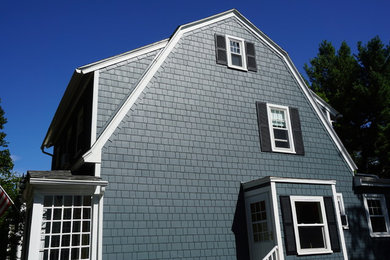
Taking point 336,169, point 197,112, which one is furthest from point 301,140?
point 197,112

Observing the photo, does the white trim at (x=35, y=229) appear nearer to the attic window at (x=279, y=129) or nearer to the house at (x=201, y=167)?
the house at (x=201, y=167)

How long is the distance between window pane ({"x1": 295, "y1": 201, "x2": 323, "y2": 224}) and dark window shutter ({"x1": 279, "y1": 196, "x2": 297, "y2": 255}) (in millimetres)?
→ 1374

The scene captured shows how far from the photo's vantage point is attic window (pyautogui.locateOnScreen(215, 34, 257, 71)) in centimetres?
1177

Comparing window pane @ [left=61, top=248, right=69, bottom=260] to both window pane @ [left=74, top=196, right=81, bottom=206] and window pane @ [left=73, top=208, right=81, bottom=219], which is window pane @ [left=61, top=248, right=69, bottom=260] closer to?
window pane @ [left=73, top=208, right=81, bottom=219]

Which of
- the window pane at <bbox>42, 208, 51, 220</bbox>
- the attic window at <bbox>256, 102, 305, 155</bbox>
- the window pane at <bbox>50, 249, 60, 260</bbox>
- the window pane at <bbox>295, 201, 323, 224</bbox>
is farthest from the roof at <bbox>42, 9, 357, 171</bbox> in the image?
the window pane at <bbox>295, 201, 323, 224</bbox>

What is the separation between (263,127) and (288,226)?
3.52m

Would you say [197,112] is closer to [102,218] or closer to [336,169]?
[102,218]

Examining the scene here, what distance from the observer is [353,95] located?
26.2 meters

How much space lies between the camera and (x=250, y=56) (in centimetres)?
1228

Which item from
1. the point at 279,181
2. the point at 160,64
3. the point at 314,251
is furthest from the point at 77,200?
the point at 314,251

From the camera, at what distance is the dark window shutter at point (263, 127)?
36.7 ft

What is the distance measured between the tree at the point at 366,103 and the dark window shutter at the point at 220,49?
16895 mm

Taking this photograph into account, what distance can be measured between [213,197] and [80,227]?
3.72 meters

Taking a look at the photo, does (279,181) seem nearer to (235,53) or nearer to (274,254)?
(274,254)
